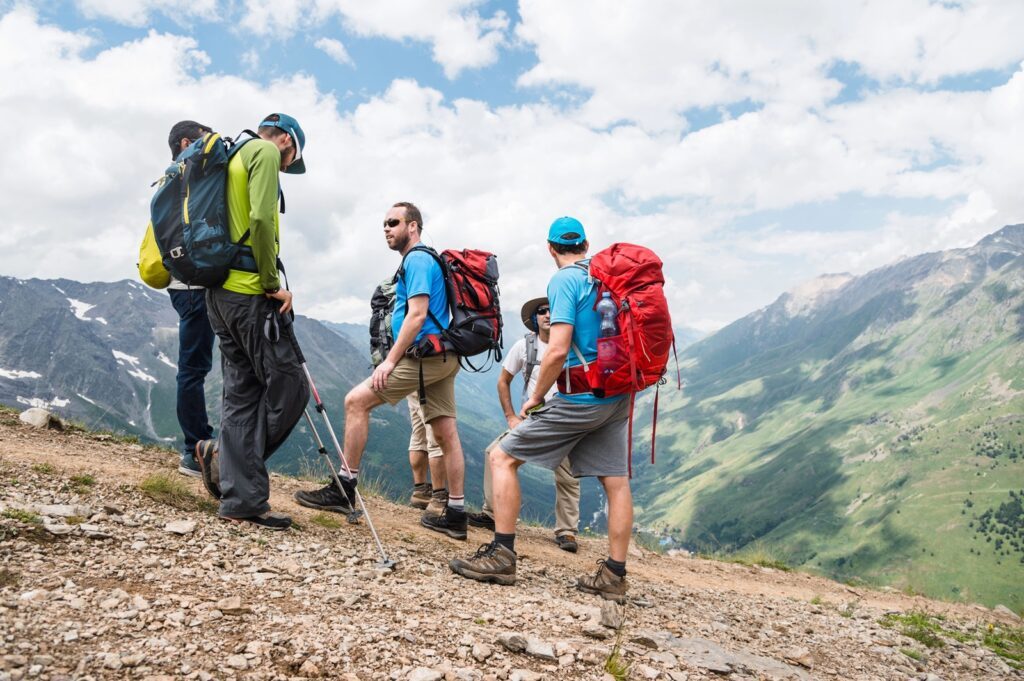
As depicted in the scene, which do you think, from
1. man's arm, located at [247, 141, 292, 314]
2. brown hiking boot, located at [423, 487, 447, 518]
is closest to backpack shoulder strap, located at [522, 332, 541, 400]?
brown hiking boot, located at [423, 487, 447, 518]

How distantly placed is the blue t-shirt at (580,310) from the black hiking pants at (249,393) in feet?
8.41

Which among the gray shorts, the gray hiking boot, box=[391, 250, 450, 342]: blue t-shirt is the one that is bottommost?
the gray hiking boot

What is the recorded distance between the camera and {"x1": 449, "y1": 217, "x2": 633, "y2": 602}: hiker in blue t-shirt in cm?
561

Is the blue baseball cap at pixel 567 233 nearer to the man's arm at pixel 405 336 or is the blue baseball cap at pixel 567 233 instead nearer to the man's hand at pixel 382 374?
the man's arm at pixel 405 336

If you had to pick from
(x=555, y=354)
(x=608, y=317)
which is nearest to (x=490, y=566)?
(x=555, y=354)

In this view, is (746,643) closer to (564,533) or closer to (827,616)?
(827,616)

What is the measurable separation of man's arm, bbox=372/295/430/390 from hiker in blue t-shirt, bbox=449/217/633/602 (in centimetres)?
146

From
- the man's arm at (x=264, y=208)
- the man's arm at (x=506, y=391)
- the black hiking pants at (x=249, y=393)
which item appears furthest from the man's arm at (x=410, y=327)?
the man's arm at (x=506, y=391)

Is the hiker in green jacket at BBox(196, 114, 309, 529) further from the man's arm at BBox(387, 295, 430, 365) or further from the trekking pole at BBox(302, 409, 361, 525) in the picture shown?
the man's arm at BBox(387, 295, 430, 365)

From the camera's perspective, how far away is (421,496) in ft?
30.7

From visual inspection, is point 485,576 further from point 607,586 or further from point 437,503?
point 437,503

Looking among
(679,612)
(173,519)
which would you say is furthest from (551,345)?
(173,519)

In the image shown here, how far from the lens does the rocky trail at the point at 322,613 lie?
3367 mm

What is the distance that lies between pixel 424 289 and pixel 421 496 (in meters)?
4.12
